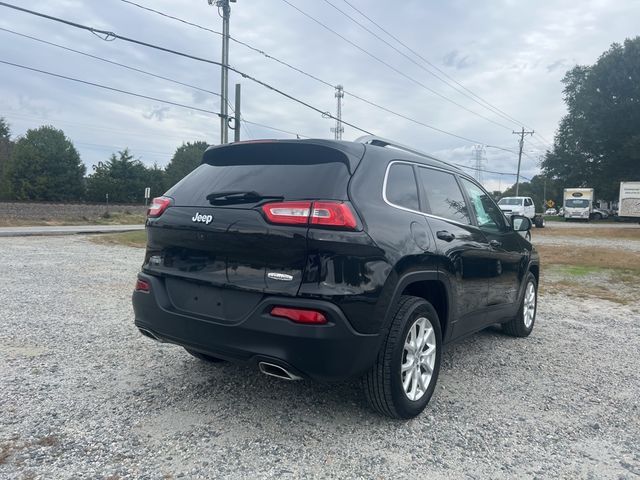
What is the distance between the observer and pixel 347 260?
2.72 metres

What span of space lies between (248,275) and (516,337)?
3915 mm

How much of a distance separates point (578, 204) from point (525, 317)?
42853 millimetres

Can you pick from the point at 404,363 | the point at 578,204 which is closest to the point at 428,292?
the point at 404,363

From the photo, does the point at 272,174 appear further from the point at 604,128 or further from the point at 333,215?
the point at 604,128

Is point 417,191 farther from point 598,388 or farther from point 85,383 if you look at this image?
point 85,383

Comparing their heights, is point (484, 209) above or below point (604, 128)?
below

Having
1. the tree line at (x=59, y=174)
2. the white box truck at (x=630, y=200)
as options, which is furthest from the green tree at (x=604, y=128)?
the tree line at (x=59, y=174)

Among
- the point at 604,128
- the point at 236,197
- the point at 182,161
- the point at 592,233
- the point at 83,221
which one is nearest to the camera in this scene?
the point at 236,197

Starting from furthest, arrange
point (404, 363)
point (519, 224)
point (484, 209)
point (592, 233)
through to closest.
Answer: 1. point (592, 233)
2. point (519, 224)
3. point (484, 209)
4. point (404, 363)

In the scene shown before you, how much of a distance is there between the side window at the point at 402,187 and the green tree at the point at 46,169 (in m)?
58.4

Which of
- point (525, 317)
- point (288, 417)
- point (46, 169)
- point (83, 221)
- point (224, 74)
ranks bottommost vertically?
point (83, 221)

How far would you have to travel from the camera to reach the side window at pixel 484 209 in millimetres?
4406

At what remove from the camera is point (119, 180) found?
2350 inches

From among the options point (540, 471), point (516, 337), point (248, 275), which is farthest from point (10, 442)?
point (516, 337)
